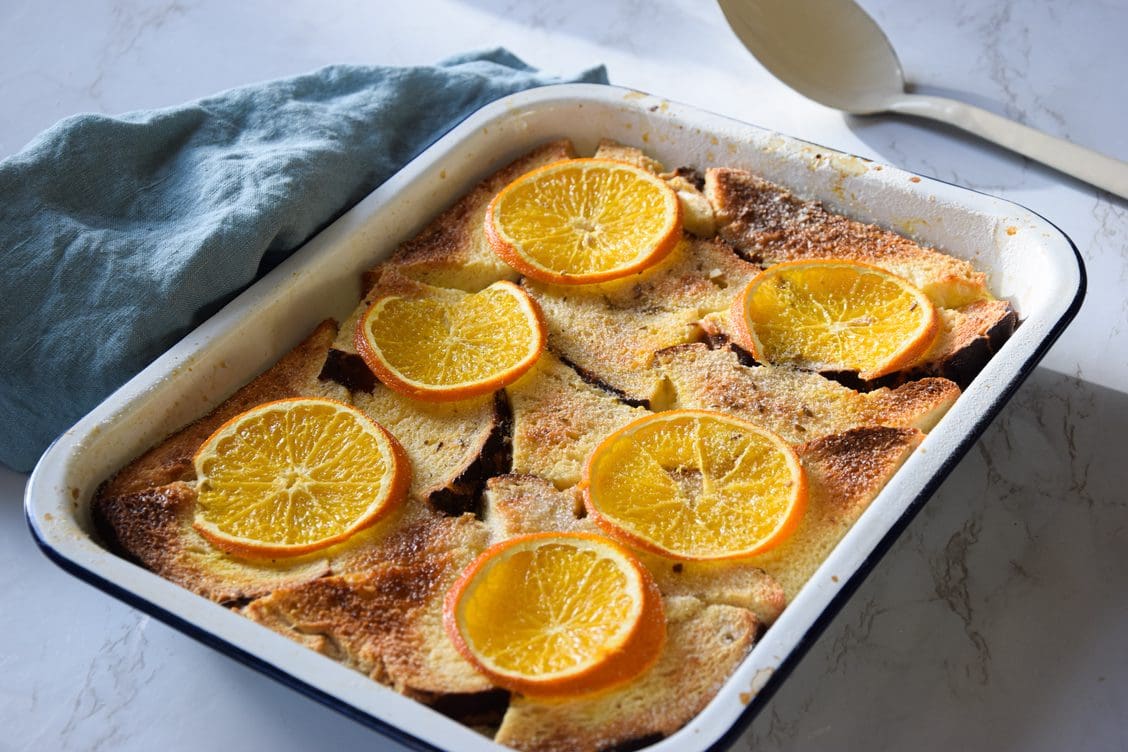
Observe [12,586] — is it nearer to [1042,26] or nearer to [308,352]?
[308,352]

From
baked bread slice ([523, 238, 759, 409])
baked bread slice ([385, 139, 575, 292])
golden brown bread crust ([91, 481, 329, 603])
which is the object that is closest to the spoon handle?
baked bread slice ([523, 238, 759, 409])

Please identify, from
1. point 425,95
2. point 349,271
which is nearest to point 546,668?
point 349,271

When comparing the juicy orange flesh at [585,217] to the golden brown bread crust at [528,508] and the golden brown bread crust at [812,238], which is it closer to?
the golden brown bread crust at [812,238]

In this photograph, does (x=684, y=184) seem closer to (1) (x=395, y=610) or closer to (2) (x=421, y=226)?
(2) (x=421, y=226)

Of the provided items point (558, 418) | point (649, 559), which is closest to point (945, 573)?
point (649, 559)

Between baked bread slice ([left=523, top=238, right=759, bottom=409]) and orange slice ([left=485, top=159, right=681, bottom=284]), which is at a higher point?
orange slice ([left=485, top=159, right=681, bottom=284])

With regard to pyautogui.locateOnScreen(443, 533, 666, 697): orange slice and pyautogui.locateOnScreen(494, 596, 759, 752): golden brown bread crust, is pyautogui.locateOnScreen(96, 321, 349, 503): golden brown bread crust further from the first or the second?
pyautogui.locateOnScreen(494, 596, 759, 752): golden brown bread crust

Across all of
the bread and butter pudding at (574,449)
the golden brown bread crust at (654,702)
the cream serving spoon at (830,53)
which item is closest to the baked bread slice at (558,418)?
the bread and butter pudding at (574,449)
